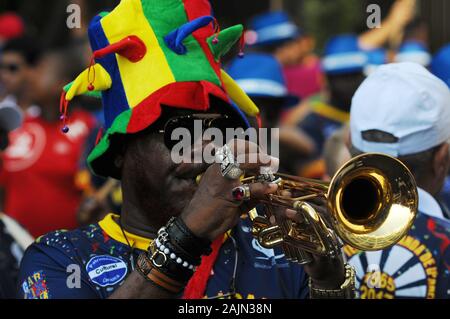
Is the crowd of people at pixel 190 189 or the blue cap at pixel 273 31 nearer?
the crowd of people at pixel 190 189

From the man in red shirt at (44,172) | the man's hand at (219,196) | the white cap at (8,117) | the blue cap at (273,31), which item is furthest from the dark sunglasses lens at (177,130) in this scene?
the blue cap at (273,31)

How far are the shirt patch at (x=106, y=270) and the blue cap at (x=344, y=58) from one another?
4.99m

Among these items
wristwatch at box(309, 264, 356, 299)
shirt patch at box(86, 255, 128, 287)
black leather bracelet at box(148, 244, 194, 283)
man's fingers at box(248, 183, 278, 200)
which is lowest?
wristwatch at box(309, 264, 356, 299)

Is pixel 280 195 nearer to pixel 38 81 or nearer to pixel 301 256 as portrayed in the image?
pixel 301 256

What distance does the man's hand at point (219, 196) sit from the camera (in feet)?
8.90

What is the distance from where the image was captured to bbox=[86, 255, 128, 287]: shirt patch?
3033mm

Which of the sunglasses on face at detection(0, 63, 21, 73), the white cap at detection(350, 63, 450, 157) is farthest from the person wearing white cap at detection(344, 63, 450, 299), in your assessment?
the sunglasses on face at detection(0, 63, 21, 73)

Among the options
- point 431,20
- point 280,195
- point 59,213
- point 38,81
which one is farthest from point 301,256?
point 431,20

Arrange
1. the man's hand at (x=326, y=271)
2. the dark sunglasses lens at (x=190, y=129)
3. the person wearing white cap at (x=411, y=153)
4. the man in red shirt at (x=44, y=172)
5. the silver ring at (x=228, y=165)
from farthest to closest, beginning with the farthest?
the man in red shirt at (x=44, y=172), the person wearing white cap at (x=411, y=153), the dark sunglasses lens at (x=190, y=129), the man's hand at (x=326, y=271), the silver ring at (x=228, y=165)

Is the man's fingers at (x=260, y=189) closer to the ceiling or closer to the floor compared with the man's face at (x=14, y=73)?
closer to the ceiling

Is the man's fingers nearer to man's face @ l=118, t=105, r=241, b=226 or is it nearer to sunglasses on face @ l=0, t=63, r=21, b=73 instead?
man's face @ l=118, t=105, r=241, b=226

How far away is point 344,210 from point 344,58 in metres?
5.18

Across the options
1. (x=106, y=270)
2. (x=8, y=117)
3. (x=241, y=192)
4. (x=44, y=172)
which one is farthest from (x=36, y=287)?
(x=44, y=172)

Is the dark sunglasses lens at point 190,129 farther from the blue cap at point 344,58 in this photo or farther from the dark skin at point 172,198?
the blue cap at point 344,58
